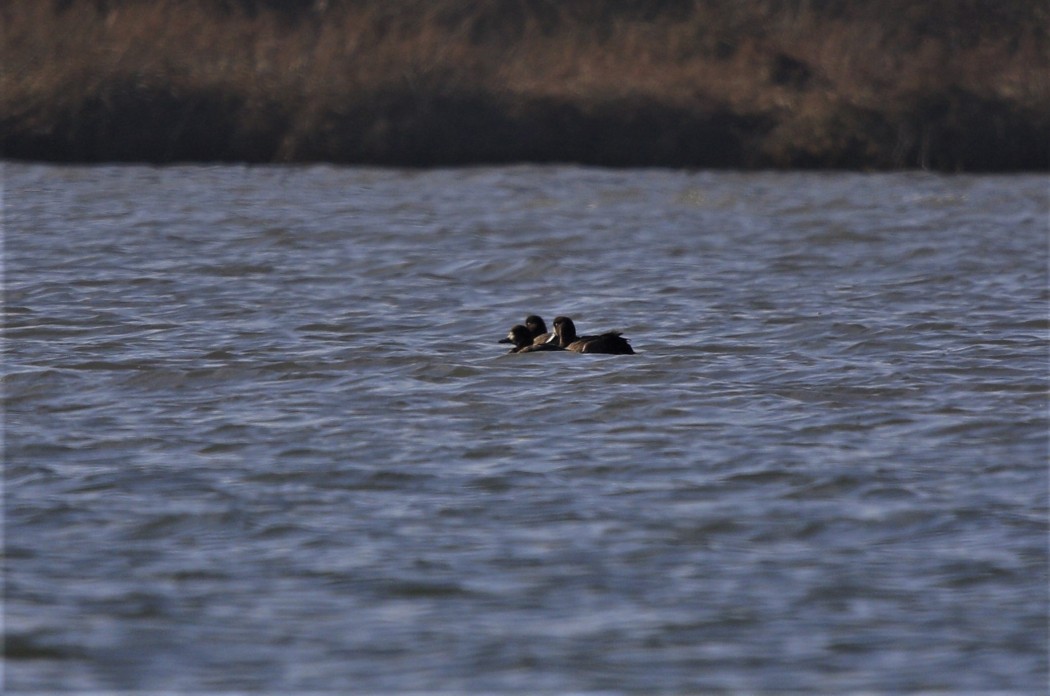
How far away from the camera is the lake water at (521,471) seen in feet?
18.3

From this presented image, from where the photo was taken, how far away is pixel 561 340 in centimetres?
1162

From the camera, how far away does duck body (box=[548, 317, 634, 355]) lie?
434 inches

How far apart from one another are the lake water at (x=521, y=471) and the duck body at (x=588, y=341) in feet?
0.52

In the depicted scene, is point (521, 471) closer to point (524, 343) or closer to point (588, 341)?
point (588, 341)

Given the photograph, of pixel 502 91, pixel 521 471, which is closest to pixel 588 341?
pixel 521 471

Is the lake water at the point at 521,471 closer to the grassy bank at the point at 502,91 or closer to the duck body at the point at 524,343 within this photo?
the duck body at the point at 524,343

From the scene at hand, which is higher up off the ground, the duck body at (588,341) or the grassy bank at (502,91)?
the grassy bank at (502,91)

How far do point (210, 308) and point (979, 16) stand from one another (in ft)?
59.4

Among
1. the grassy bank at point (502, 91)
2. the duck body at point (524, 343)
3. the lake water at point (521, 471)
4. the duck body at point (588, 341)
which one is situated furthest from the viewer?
the grassy bank at point (502, 91)

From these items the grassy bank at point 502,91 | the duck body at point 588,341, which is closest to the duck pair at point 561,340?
the duck body at point 588,341

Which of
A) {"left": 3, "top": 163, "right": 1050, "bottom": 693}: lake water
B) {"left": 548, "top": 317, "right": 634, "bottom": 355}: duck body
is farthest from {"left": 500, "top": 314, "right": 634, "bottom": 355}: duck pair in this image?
{"left": 3, "top": 163, "right": 1050, "bottom": 693}: lake water

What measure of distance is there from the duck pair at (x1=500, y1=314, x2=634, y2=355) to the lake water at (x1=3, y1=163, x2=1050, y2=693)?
0.16m

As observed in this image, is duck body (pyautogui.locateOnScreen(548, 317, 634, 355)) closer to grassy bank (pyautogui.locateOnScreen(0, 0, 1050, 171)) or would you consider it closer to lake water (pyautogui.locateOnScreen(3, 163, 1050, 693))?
lake water (pyautogui.locateOnScreen(3, 163, 1050, 693))

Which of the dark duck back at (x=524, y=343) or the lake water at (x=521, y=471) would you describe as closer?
the lake water at (x=521, y=471)
